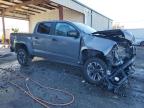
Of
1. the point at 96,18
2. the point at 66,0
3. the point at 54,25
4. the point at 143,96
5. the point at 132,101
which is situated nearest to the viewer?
the point at 132,101

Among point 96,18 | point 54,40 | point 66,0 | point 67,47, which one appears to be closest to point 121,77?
point 67,47

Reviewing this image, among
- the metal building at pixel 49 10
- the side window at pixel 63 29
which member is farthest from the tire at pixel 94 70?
the metal building at pixel 49 10

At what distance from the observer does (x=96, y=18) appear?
24.2m

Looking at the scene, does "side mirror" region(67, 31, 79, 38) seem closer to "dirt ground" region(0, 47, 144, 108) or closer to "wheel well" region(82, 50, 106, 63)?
"wheel well" region(82, 50, 106, 63)

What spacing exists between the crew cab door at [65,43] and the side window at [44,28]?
418mm

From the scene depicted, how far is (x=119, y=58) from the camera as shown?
5.90 m

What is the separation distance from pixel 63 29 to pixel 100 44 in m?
1.78

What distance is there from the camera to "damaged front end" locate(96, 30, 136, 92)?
5.44 meters

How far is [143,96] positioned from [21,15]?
73.6ft

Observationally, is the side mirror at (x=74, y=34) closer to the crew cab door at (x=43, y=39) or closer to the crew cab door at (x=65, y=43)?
the crew cab door at (x=65, y=43)

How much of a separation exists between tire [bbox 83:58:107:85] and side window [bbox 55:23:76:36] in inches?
55.4

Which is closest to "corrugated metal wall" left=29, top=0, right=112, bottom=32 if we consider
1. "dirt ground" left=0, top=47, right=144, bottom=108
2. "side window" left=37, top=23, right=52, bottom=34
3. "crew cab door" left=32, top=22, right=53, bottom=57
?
"side window" left=37, top=23, right=52, bottom=34

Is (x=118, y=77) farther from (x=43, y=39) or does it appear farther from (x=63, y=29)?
(x=43, y=39)

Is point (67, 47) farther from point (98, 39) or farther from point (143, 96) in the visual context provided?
point (143, 96)
